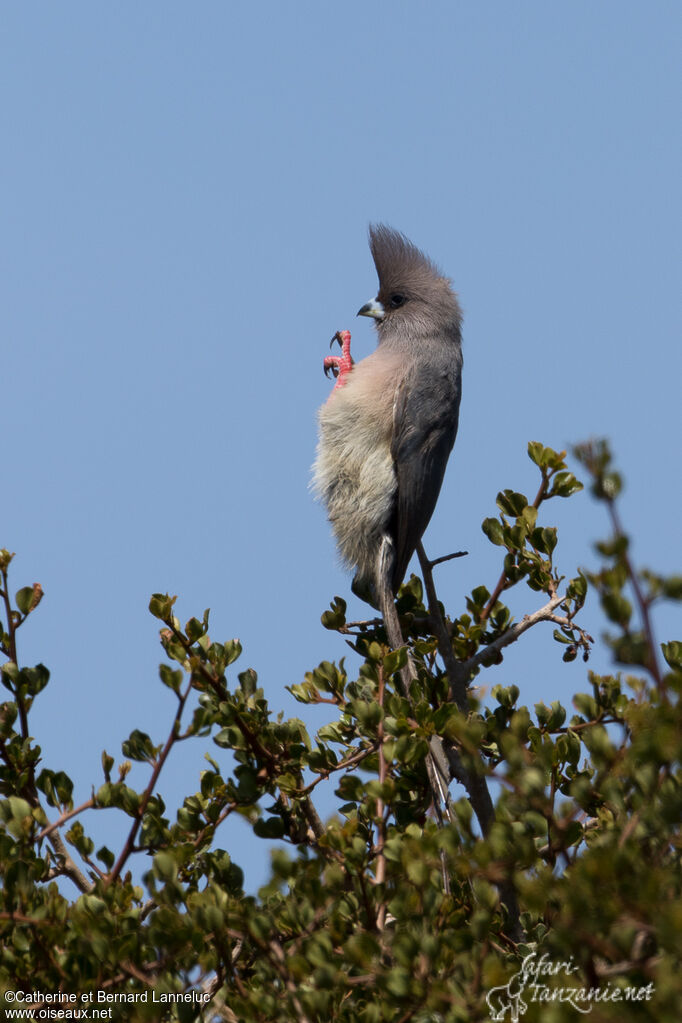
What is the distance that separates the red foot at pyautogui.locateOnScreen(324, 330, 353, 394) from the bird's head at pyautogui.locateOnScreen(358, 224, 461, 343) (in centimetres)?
14

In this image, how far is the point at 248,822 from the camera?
329 centimetres

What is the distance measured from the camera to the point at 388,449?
4613 mm

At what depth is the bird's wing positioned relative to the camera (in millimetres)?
4477

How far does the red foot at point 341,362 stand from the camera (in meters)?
4.98

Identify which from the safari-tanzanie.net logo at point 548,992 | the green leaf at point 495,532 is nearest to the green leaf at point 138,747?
the safari-tanzanie.net logo at point 548,992

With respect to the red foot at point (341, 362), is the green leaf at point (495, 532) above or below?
below

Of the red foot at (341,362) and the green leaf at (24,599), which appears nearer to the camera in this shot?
the green leaf at (24,599)

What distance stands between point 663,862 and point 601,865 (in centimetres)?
45

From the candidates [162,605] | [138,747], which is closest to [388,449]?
[162,605]

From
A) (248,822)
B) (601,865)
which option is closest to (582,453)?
(601,865)

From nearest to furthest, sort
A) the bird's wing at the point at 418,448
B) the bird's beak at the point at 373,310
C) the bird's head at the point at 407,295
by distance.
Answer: the bird's wing at the point at 418,448, the bird's head at the point at 407,295, the bird's beak at the point at 373,310

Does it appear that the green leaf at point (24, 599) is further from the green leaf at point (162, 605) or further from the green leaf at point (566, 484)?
the green leaf at point (566, 484)

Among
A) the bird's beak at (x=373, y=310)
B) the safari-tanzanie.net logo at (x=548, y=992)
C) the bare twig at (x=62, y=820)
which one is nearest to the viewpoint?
the safari-tanzanie.net logo at (x=548, y=992)

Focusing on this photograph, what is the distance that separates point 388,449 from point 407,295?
3.01ft
